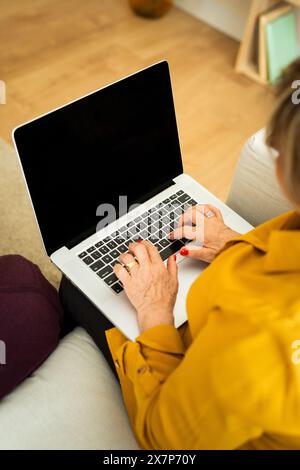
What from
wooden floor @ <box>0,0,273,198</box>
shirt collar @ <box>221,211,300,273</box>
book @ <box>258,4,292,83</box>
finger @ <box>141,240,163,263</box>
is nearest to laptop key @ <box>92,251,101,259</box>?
finger @ <box>141,240,163,263</box>

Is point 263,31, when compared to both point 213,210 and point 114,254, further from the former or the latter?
point 114,254

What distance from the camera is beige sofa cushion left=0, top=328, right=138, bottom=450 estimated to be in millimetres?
790

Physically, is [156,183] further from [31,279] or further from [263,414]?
[263,414]

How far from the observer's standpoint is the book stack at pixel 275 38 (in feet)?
7.21

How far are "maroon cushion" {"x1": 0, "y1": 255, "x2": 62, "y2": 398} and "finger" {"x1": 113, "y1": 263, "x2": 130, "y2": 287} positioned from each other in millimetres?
178

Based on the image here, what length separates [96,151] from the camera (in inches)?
37.3

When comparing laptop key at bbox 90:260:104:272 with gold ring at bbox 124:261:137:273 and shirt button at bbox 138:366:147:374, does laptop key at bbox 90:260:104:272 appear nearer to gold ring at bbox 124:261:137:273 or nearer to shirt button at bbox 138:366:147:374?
gold ring at bbox 124:261:137:273

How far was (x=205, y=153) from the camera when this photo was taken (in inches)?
77.5

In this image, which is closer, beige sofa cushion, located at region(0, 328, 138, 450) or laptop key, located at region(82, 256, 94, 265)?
beige sofa cushion, located at region(0, 328, 138, 450)

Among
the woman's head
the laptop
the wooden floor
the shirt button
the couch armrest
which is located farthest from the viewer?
the wooden floor

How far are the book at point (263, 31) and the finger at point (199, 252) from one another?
1.64 metres

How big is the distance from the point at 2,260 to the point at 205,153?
1.16 meters

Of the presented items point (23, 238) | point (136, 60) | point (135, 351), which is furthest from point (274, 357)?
point (136, 60)

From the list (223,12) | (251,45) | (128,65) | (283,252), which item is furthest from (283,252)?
(223,12)
